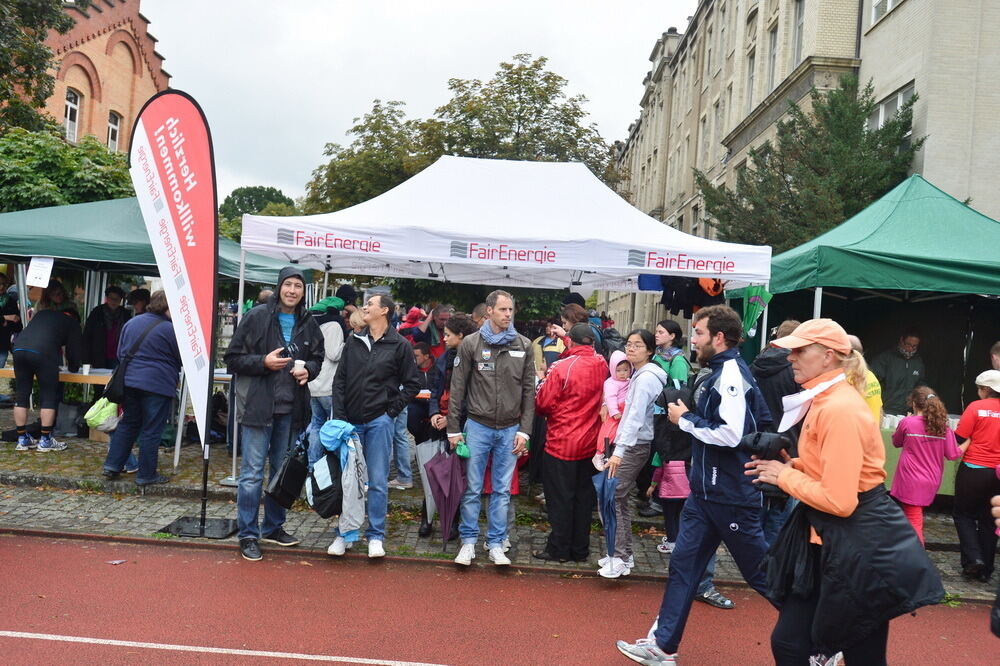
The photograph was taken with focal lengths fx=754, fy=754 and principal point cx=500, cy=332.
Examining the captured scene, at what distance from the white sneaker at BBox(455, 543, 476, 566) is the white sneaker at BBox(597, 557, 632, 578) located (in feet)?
3.28

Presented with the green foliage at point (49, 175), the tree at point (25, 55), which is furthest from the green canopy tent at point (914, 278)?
the tree at point (25, 55)

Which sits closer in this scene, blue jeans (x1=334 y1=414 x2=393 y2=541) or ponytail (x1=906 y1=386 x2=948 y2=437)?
blue jeans (x1=334 y1=414 x2=393 y2=541)

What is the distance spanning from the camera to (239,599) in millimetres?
4988

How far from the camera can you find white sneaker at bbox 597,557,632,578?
5.79 meters

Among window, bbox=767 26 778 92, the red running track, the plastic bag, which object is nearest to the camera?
the red running track

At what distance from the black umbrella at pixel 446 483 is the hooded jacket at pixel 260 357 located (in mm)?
1223

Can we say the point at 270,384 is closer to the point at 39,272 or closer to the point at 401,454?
the point at 401,454

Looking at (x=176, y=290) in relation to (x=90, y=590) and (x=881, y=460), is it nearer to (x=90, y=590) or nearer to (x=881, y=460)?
(x=90, y=590)

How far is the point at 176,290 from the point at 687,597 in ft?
15.4

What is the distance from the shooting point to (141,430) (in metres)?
7.47

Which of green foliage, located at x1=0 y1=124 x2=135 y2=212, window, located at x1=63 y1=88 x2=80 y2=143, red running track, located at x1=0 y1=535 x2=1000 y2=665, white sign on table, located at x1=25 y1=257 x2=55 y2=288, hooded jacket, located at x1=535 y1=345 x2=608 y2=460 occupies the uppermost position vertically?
window, located at x1=63 y1=88 x2=80 y2=143

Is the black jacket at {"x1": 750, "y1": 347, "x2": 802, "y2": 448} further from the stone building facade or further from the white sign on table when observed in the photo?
the stone building facade

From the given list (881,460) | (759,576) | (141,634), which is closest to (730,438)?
(759,576)

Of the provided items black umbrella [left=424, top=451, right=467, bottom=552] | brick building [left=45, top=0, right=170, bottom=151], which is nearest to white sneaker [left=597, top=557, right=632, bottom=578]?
black umbrella [left=424, top=451, right=467, bottom=552]
